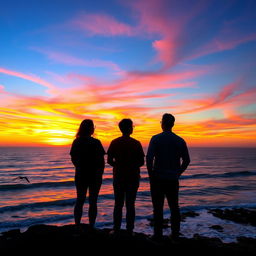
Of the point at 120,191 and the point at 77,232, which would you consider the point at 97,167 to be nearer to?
the point at 120,191

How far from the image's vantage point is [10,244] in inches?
141

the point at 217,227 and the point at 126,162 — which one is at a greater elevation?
the point at 126,162

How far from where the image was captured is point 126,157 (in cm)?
438

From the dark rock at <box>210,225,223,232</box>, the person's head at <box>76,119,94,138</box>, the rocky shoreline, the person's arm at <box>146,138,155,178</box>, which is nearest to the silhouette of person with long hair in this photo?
the person's head at <box>76,119,94,138</box>

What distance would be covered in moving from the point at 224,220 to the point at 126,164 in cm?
717

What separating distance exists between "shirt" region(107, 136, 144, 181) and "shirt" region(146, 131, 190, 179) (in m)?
0.35

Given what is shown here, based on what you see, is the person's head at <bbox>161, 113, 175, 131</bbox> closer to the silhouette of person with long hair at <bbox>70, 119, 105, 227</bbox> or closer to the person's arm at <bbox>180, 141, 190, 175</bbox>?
the person's arm at <bbox>180, 141, 190, 175</bbox>

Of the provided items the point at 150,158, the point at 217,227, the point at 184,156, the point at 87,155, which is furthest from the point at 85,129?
the point at 217,227

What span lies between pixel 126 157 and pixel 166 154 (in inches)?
32.9

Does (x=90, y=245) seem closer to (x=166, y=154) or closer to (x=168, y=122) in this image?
(x=166, y=154)

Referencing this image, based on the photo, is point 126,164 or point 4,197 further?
point 4,197

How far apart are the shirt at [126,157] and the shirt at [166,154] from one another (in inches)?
13.8

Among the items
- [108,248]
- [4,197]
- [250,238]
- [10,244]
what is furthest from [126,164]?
[4,197]

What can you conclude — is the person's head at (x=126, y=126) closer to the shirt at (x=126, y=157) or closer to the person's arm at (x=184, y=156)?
the shirt at (x=126, y=157)
